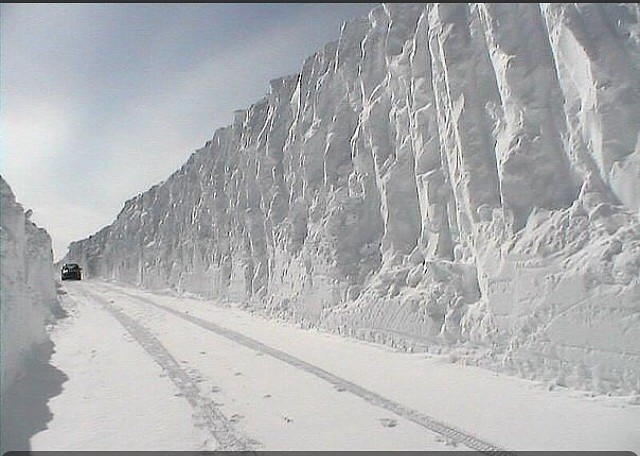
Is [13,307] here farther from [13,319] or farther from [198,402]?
[198,402]

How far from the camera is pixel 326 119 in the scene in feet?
64.3

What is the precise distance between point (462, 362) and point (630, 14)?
6974 mm

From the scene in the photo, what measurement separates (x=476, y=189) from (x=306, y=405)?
608 centimetres

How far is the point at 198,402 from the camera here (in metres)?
7.70

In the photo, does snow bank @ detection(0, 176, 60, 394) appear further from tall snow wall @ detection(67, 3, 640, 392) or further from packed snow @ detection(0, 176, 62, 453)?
tall snow wall @ detection(67, 3, 640, 392)

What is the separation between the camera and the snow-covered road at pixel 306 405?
6.09 m

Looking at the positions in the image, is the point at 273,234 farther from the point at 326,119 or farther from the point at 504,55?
the point at 504,55

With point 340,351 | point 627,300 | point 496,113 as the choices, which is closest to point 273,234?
point 340,351

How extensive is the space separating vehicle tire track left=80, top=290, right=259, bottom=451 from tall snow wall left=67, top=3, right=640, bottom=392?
16.8 feet

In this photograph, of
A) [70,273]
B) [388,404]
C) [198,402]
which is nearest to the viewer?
[388,404]

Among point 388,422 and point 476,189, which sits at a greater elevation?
point 476,189

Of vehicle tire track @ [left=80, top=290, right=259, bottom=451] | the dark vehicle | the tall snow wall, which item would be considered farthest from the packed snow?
the dark vehicle

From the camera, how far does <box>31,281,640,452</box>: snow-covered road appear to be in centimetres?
609

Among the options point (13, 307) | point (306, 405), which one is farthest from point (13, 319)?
point (306, 405)
